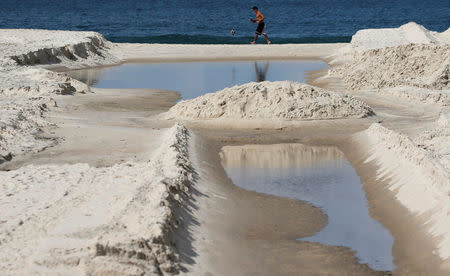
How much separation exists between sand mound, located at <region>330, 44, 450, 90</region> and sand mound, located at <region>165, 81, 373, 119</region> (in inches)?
158

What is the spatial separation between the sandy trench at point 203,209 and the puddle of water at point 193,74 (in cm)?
612

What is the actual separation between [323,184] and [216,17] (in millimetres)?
53977

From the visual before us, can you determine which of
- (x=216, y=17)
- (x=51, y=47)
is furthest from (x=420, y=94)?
(x=216, y=17)

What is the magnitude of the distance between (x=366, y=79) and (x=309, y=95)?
5149 millimetres

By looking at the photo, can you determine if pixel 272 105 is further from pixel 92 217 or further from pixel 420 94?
pixel 92 217

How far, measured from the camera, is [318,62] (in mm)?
29953

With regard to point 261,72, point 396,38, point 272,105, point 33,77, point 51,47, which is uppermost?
point 396,38

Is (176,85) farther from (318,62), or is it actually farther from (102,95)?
(318,62)

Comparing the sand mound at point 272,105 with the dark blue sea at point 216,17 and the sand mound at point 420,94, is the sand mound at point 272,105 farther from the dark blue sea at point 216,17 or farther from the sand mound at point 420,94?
the dark blue sea at point 216,17

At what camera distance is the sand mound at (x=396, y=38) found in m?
29.2

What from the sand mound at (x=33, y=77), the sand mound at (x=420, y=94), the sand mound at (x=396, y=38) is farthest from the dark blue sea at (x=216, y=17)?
the sand mound at (x=420, y=94)

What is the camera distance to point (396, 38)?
100 feet

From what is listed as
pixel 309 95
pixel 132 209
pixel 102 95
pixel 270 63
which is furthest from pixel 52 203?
pixel 270 63

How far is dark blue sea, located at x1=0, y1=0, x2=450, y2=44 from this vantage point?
158ft
